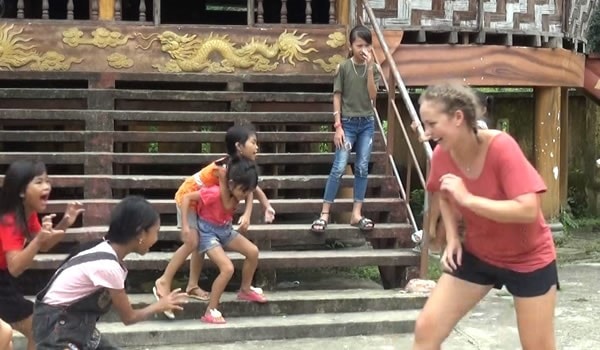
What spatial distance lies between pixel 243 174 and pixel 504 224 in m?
2.34

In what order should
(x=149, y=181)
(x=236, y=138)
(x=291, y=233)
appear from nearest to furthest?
(x=236, y=138)
(x=291, y=233)
(x=149, y=181)

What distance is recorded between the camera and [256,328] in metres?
5.81

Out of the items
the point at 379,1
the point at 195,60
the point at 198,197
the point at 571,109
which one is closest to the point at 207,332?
the point at 198,197

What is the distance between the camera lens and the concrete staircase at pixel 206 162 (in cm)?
598

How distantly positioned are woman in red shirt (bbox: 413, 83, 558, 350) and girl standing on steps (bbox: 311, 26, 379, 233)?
2971mm

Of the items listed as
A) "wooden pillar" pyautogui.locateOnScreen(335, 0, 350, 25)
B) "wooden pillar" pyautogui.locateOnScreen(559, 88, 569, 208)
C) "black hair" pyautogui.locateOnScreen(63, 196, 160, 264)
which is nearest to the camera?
"black hair" pyautogui.locateOnScreen(63, 196, 160, 264)

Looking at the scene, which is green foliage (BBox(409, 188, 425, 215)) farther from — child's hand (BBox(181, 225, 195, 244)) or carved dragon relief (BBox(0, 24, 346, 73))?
child's hand (BBox(181, 225, 195, 244))

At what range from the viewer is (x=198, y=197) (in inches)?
225

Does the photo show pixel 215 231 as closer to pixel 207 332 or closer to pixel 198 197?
pixel 198 197

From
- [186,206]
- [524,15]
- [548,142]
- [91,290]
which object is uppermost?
[524,15]

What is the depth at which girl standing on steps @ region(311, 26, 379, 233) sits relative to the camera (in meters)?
6.78

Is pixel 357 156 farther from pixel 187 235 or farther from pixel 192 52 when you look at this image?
pixel 192 52

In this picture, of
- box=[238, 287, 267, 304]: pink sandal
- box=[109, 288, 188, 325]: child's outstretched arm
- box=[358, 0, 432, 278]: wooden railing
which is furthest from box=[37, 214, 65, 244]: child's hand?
box=[358, 0, 432, 278]: wooden railing

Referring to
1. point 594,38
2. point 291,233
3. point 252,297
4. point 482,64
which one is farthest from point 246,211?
point 594,38
